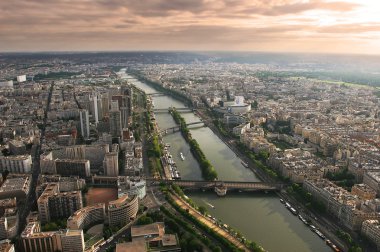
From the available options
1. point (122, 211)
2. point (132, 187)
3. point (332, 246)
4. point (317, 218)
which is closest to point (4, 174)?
point (132, 187)

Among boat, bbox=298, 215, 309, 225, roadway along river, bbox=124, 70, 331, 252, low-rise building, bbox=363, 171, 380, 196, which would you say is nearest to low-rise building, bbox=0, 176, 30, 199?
roadway along river, bbox=124, 70, 331, 252

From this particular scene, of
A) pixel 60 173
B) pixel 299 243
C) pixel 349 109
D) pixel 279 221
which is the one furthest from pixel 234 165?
pixel 349 109

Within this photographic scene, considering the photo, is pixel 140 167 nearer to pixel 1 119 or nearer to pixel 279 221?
pixel 279 221

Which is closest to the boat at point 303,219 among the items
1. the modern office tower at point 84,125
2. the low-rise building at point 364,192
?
the low-rise building at point 364,192

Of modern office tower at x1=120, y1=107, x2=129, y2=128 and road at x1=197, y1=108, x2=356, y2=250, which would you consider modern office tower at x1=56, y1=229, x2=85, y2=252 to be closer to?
road at x1=197, y1=108, x2=356, y2=250

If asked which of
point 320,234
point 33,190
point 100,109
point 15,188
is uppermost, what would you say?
point 100,109

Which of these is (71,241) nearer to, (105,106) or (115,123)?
(115,123)
